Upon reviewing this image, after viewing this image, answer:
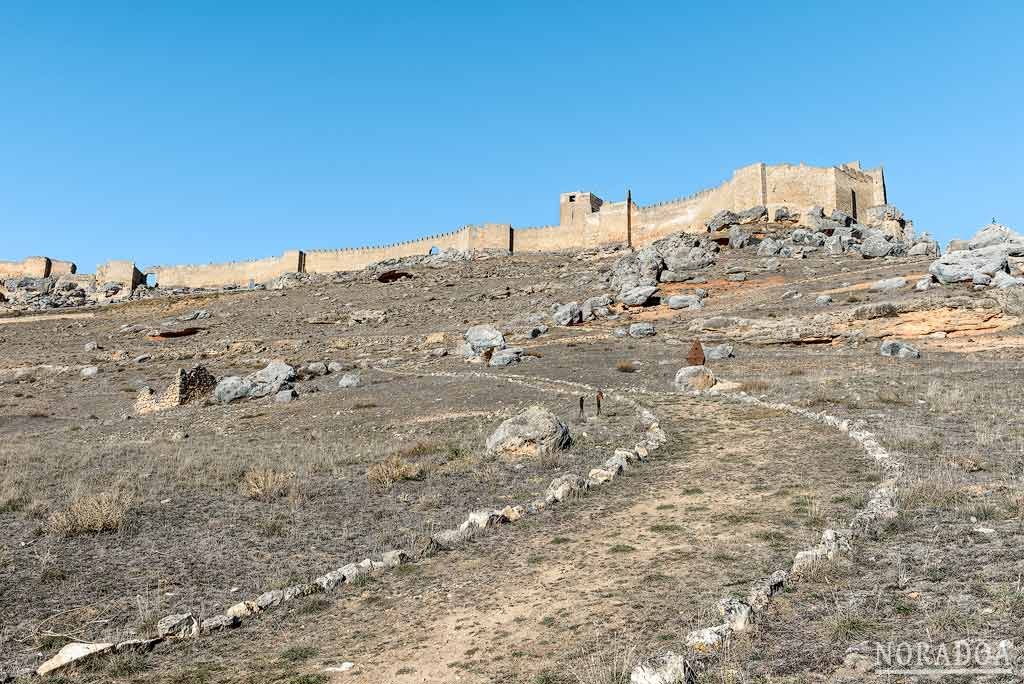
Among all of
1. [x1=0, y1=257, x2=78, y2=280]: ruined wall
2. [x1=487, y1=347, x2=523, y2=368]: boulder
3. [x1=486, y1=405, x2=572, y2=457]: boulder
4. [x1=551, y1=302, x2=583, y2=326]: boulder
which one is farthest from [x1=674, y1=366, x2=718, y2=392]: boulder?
[x1=0, y1=257, x2=78, y2=280]: ruined wall

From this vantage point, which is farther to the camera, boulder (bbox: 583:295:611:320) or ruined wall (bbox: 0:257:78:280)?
ruined wall (bbox: 0:257:78:280)

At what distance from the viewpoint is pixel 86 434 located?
21188mm

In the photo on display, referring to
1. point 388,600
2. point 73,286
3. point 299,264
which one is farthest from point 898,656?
point 73,286

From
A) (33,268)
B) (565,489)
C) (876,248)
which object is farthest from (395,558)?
(33,268)

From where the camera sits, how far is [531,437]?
40.9 feet

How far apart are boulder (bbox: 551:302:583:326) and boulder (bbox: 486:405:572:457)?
24222 millimetres

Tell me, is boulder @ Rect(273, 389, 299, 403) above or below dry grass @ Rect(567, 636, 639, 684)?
above

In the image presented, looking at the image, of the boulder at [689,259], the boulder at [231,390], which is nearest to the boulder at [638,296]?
Result: the boulder at [689,259]

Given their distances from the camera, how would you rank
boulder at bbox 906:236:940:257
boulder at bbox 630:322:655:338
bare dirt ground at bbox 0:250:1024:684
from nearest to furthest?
1. bare dirt ground at bbox 0:250:1024:684
2. boulder at bbox 630:322:655:338
3. boulder at bbox 906:236:940:257

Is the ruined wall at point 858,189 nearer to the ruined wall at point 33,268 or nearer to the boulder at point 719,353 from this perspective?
the boulder at point 719,353

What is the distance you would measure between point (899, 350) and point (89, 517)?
72.6 feet

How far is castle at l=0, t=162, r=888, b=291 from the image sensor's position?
194ft

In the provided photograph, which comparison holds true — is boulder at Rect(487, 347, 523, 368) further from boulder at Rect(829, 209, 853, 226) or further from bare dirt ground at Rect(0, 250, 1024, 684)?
boulder at Rect(829, 209, 853, 226)

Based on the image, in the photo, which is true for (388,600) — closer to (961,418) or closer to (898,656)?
(898,656)
